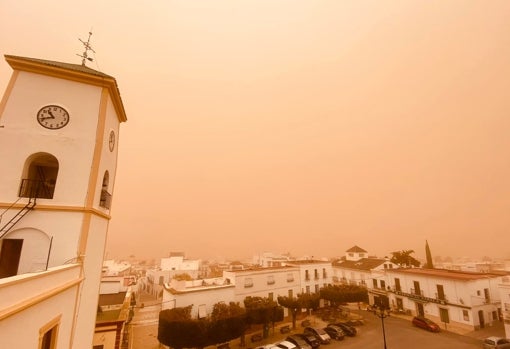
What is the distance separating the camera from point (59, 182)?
9984mm

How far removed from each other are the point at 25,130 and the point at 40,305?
22.9 ft

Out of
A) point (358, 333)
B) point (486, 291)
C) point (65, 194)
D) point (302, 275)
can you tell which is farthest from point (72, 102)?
point (486, 291)

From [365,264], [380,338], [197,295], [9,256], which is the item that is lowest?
[380,338]

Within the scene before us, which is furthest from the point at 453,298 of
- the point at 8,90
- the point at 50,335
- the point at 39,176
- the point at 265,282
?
the point at 8,90

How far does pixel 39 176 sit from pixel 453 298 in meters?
42.5

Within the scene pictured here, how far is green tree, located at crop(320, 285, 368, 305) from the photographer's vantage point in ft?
115

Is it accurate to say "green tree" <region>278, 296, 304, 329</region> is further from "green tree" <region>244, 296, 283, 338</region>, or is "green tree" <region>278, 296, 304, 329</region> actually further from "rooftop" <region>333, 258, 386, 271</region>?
"rooftop" <region>333, 258, 386, 271</region>

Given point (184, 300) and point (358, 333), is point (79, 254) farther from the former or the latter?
point (358, 333)

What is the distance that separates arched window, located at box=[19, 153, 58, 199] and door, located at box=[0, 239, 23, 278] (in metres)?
1.73

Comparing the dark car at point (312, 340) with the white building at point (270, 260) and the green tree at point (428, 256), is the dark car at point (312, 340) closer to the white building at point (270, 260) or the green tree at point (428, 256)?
the white building at point (270, 260)

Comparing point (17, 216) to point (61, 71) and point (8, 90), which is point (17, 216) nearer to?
point (8, 90)

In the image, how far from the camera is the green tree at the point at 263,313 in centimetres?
2705

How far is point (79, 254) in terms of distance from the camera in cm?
938

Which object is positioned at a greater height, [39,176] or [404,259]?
[39,176]
